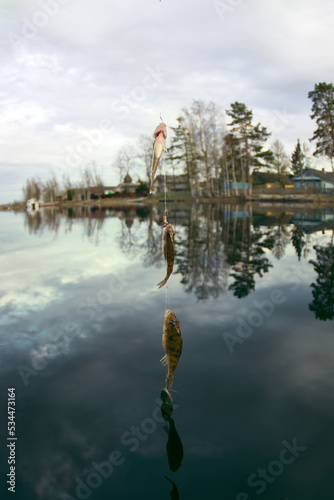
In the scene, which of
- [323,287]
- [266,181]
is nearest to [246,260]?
[323,287]

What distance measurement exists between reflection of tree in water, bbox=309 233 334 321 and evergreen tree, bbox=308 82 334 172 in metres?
46.4

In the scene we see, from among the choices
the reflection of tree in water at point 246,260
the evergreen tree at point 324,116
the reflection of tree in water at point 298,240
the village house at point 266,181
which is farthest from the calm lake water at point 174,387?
the village house at point 266,181

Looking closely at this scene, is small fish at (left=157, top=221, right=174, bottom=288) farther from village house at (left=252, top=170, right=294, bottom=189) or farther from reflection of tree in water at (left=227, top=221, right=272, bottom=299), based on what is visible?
village house at (left=252, top=170, right=294, bottom=189)

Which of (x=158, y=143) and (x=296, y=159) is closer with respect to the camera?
(x=158, y=143)

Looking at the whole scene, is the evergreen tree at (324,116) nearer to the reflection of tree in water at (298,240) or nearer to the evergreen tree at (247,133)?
the evergreen tree at (247,133)

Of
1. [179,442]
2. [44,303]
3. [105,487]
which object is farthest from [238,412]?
[44,303]

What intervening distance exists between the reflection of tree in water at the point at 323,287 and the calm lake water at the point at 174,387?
0.07m

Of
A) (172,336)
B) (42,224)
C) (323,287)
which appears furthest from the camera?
(42,224)

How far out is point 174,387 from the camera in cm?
525

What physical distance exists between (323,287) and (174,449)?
766 cm

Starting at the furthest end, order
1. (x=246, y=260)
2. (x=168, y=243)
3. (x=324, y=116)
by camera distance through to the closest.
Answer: (x=324, y=116) → (x=246, y=260) → (x=168, y=243)

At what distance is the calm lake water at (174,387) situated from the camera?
12.2ft

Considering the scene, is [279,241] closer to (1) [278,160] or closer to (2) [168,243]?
(2) [168,243]

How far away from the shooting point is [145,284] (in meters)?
10.9
